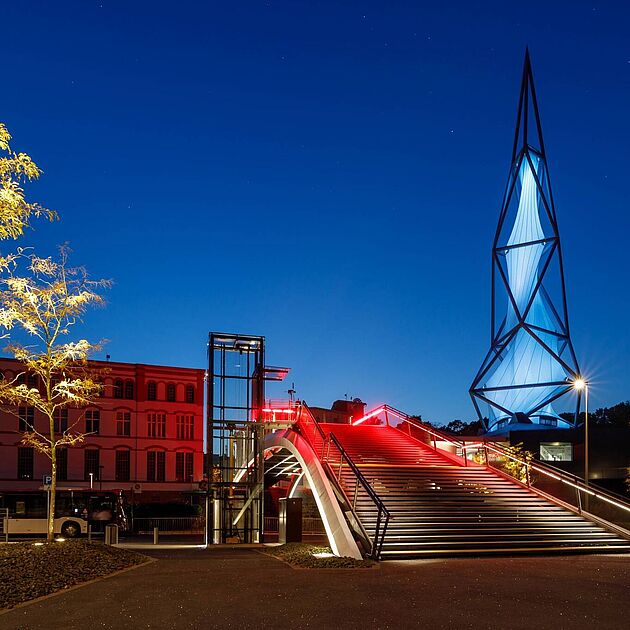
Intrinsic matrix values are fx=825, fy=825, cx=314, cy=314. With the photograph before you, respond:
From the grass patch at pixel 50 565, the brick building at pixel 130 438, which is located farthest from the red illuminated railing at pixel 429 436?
the brick building at pixel 130 438

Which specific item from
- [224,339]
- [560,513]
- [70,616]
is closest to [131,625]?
[70,616]

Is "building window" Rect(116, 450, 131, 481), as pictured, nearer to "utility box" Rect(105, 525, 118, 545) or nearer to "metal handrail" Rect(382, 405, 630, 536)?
"utility box" Rect(105, 525, 118, 545)

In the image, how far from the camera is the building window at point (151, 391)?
2773 inches

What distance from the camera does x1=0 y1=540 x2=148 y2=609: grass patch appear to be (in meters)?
12.5

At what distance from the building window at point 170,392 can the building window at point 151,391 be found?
1072 mm

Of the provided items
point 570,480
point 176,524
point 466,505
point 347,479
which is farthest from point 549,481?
point 176,524

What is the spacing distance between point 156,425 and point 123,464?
4215mm

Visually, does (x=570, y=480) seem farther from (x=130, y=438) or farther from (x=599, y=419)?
(x=599, y=419)

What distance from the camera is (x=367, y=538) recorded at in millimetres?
18672

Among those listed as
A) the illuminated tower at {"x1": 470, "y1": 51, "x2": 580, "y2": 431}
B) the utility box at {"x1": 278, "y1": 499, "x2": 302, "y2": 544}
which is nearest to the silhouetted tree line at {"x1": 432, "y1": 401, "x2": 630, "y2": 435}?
the illuminated tower at {"x1": 470, "y1": 51, "x2": 580, "y2": 431}

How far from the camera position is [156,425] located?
6988 centimetres

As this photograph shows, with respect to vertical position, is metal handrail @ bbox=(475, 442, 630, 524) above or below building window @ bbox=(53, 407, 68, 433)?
below

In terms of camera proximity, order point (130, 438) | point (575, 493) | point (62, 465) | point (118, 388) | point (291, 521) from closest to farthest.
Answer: point (575, 493) → point (291, 521) → point (62, 465) → point (130, 438) → point (118, 388)

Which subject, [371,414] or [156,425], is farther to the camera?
[156,425]
